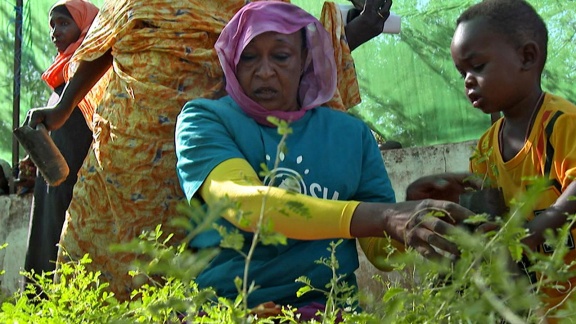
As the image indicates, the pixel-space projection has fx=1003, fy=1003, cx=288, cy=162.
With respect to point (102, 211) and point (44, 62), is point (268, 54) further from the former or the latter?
point (44, 62)

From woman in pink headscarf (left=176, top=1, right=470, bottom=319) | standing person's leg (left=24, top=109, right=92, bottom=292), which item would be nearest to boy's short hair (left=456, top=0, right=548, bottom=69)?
woman in pink headscarf (left=176, top=1, right=470, bottom=319)

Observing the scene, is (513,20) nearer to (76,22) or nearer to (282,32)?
(282,32)

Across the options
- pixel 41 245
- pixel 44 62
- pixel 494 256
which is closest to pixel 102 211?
pixel 41 245

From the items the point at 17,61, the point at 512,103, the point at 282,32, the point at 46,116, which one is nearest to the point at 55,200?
the point at 46,116

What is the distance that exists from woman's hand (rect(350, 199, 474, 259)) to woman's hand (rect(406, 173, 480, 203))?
509mm

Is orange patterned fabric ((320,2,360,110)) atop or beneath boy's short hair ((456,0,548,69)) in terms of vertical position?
beneath

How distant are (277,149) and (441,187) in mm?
559

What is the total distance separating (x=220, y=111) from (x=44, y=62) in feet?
16.0

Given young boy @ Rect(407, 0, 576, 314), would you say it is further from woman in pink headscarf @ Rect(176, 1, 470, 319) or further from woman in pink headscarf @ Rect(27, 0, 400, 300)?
woman in pink headscarf @ Rect(27, 0, 400, 300)

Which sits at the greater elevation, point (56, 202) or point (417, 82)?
point (417, 82)

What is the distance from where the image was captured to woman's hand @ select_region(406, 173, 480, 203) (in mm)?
2908

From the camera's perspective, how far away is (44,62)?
25.2 feet

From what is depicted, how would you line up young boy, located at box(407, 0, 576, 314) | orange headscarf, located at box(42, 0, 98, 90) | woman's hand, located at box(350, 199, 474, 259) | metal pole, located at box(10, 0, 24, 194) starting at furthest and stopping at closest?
metal pole, located at box(10, 0, 24, 194), orange headscarf, located at box(42, 0, 98, 90), young boy, located at box(407, 0, 576, 314), woman's hand, located at box(350, 199, 474, 259)

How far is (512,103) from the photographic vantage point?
Result: 2930mm
